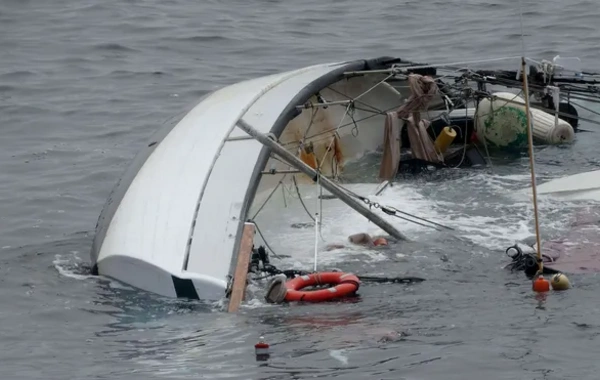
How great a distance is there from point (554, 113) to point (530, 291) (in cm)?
615

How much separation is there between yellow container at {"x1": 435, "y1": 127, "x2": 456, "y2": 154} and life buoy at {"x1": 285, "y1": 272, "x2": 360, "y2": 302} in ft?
16.4

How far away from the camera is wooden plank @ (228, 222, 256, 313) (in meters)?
9.45

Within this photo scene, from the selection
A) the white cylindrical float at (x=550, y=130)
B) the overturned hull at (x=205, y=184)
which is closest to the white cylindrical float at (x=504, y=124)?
the white cylindrical float at (x=550, y=130)

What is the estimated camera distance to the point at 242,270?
968 centimetres

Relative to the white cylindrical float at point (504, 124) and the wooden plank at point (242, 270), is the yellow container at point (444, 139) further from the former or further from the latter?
the wooden plank at point (242, 270)

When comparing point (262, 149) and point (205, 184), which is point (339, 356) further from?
point (262, 149)

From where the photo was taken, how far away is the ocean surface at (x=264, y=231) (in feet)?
28.3

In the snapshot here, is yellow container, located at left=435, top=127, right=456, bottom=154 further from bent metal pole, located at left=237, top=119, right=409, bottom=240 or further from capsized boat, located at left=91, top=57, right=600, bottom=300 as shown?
bent metal pole, located at left=237, top=119, right=409, bottom=240

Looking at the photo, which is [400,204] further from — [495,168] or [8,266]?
[8,266]

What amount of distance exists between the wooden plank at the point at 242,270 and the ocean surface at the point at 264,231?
0.11m

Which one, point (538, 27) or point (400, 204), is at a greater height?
point (538, 27)

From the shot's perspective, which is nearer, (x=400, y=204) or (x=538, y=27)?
(x=400, y=204)

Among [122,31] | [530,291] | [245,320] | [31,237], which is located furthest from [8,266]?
[122,31]

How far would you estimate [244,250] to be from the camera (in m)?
9.96
